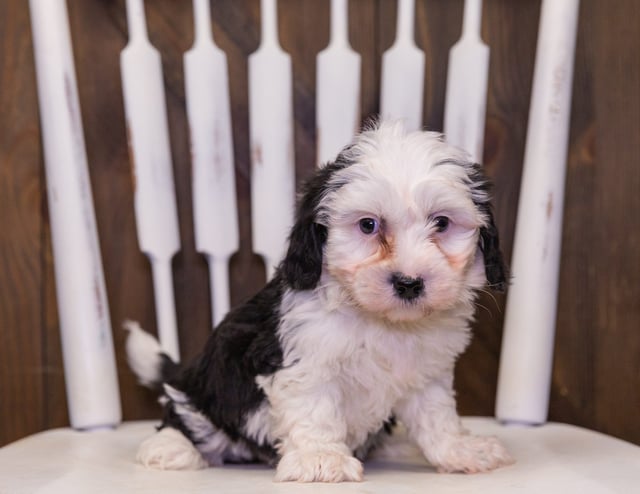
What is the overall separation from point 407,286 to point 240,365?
13.5 inches

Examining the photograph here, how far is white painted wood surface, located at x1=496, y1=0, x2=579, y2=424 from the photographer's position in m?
1.59

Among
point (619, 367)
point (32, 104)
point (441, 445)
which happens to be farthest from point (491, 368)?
point (32, 104)

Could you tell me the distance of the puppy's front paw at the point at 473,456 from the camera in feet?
4.35

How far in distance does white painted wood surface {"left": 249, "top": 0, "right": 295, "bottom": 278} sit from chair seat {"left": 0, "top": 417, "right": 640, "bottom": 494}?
0.48 meters

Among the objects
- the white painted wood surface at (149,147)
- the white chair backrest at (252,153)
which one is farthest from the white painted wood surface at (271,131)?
the white painted wood surface at (149,147)

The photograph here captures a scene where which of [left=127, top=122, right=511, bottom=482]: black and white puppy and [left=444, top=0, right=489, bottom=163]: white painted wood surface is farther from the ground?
[left=444, top=0, right=489, bottom=163]: white painted wood surface

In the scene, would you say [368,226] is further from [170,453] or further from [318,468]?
[170,453]

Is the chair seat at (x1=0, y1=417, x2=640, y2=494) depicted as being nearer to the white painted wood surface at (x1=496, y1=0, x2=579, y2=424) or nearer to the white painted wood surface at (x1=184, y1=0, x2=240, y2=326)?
the white painted wood surface at (x1=496, y1=0, x2=579, y2=424)

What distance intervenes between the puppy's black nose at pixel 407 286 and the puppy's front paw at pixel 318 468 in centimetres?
24

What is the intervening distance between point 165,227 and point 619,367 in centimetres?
95

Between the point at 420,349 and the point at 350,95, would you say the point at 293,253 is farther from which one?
the point at 350,95

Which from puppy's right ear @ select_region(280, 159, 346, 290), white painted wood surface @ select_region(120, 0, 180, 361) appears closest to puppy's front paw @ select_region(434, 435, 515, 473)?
puppy's right ear @ select_region(280, 159, 346, 290)

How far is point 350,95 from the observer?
169 cm

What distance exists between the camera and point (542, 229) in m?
1.59
